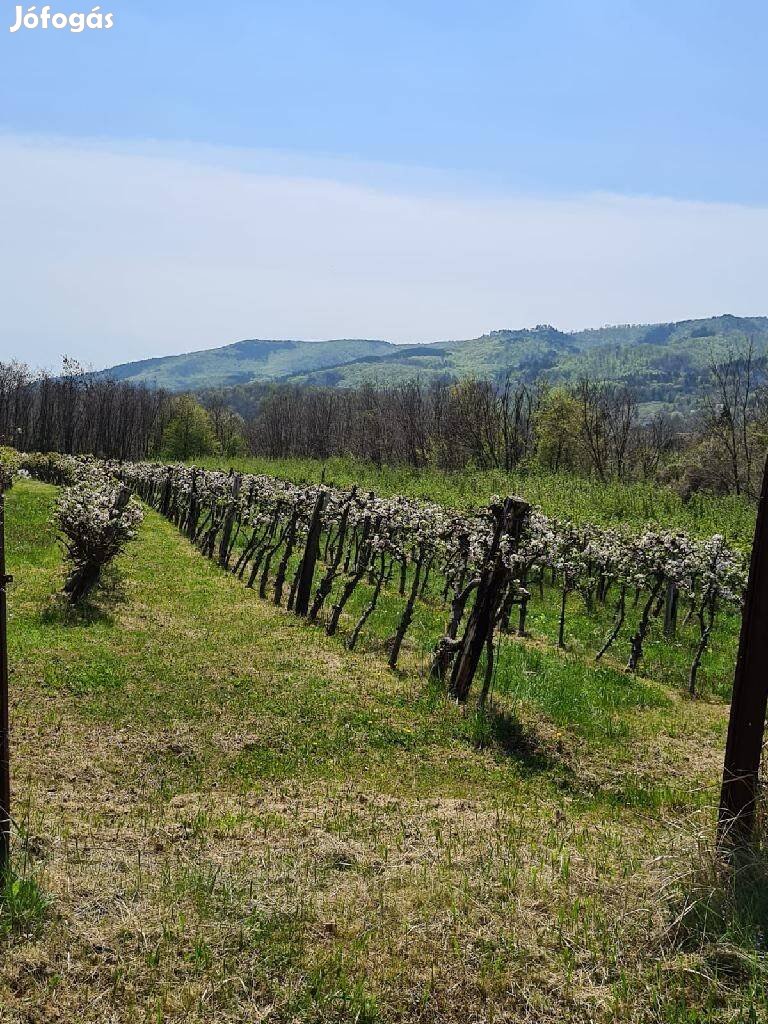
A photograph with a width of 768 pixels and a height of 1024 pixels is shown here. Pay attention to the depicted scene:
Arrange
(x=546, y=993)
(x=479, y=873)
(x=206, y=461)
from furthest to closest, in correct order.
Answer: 1. (x=206, y=461)
2. (x=479, y=873)
3. (x=546, y=993)

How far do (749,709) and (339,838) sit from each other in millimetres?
3255

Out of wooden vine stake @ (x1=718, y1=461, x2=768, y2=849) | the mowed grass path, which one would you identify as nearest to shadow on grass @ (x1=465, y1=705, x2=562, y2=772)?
the mowed grass path

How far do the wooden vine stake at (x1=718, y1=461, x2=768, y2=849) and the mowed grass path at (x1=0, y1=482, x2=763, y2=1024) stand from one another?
1.53ft

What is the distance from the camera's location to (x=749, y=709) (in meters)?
4.62

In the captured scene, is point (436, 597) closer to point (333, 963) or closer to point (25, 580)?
point (25, 580)

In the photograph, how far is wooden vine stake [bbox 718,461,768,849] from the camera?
4527 millimetres

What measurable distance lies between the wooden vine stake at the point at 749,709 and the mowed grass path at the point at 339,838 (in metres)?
0.47

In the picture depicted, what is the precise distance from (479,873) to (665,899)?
125 cm

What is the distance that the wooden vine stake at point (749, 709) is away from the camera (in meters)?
4.53

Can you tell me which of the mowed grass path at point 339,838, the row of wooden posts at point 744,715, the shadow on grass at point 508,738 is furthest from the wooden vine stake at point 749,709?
the shadow on grass at point 508,738

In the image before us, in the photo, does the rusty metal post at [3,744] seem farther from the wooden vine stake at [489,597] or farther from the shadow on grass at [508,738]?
the wooden vine stake at [489,597]

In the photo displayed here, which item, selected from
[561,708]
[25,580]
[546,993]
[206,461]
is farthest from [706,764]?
[206,461]

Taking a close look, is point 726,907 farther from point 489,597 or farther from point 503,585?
point 503,585

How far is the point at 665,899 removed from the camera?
179 inches
